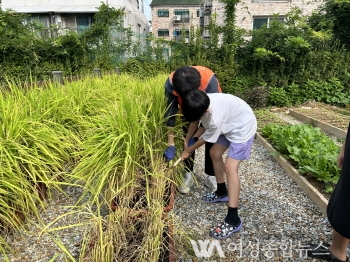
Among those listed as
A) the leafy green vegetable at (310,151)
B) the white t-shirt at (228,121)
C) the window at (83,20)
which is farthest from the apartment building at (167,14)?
the white t-shirt at (228,121)

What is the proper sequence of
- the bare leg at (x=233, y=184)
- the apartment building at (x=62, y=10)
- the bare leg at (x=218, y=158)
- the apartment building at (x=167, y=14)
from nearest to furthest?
the bare leg at (x=233, y=184) → the bare leg at (x=218, y=158) → the apartment building at (x=62, y=10) → the apartment building at (x=167, y=14)

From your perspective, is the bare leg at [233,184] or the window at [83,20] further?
the window at [83,20]

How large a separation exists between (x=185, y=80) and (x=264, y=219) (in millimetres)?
1233

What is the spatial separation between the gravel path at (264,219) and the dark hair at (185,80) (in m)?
0.92

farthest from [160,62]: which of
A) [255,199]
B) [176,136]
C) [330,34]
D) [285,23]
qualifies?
[255,199]

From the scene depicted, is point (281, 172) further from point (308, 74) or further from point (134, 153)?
point (308, 74)

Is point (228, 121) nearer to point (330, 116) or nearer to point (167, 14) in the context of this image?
point (330, 116)

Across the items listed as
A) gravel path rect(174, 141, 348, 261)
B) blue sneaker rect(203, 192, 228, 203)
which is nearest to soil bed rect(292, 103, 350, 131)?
gravel path rect(174, 141, 348, 261)

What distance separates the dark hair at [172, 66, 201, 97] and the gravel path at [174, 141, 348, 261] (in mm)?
921

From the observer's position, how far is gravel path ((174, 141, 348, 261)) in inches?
64.3

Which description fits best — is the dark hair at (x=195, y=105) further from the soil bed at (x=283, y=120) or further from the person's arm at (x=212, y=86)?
the soil bed at (x=283, y=120)

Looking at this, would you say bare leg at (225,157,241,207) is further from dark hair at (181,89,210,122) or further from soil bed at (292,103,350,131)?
soil bed at (292,103,350,131)

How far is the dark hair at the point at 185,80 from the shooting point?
1729mm

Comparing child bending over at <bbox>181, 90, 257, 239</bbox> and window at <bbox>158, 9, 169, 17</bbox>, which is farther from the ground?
window at <bbox>158, 9, 169, 17</bbox>
